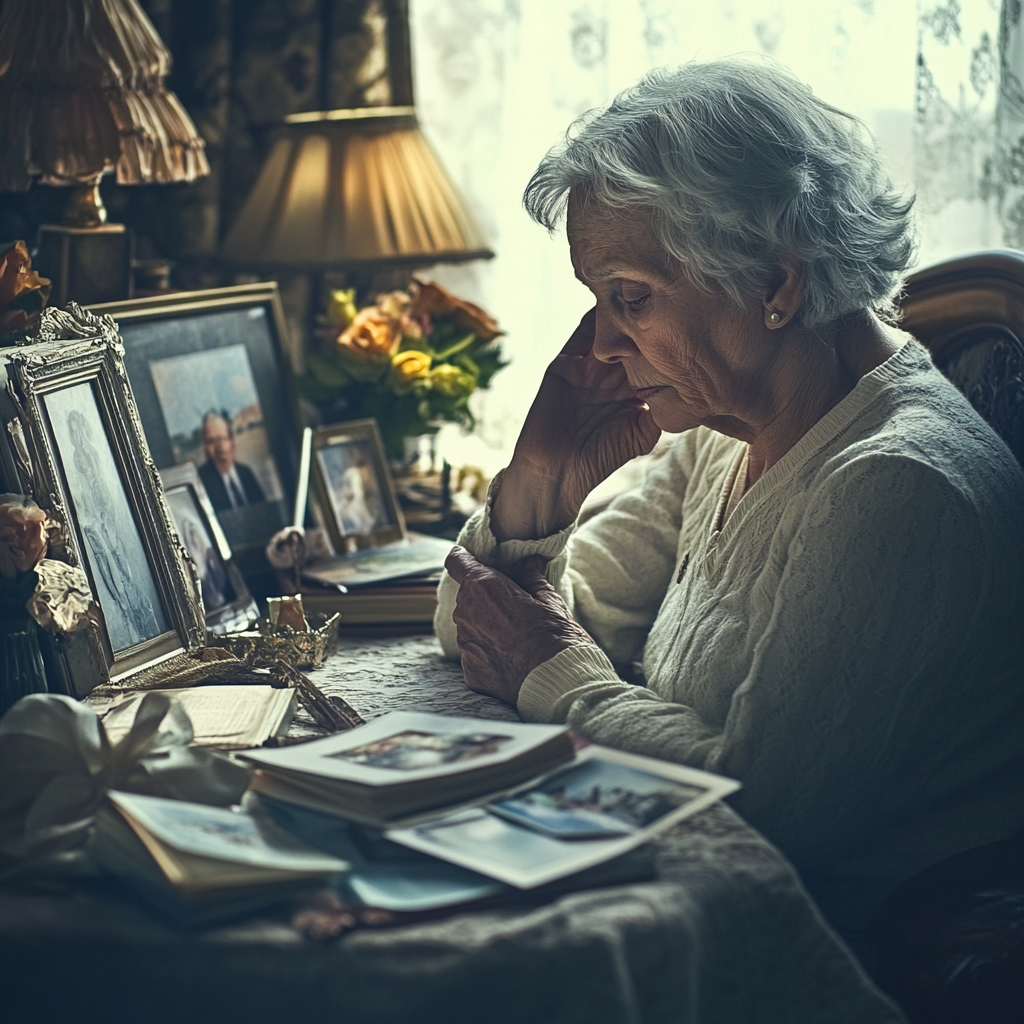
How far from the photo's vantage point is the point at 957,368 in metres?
1.59

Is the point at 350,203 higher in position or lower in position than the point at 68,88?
lower

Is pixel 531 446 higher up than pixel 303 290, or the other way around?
pixel 303 290

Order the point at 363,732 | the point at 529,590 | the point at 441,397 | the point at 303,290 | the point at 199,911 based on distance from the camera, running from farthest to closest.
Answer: the point at 303,290, the point at 441,397, the point at 529,590, the point at 363,732, the point at 199,911

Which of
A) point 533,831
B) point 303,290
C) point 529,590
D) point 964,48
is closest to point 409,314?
point 303,290

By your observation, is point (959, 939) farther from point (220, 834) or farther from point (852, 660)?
point (220, 834)

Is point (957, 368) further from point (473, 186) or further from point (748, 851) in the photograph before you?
point (473, 186)

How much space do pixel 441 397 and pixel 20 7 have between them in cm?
83

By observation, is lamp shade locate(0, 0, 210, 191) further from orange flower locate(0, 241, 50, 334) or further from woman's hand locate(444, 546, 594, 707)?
woman's hand locate(444, 546, 594, 707)

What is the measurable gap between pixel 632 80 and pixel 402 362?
2.70 feet

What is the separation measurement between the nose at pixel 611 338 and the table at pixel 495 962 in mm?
667

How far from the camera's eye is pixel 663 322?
1312 millimetres

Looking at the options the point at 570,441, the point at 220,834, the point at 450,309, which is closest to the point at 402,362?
the point at 450,309

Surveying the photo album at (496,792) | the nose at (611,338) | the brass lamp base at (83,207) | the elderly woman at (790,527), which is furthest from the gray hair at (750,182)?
the brass lamp base at (83,207)

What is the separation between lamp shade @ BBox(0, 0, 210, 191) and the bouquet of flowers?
50 centimetres
